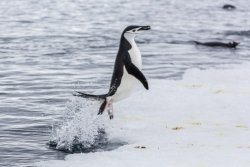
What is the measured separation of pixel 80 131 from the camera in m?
9.60

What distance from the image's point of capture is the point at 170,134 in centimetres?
941

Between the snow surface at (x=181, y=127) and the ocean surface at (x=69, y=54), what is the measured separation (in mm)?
1018

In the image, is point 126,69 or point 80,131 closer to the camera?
point 126,69

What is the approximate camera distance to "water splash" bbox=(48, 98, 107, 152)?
29.8ft

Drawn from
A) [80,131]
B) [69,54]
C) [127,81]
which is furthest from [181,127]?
[69,54]

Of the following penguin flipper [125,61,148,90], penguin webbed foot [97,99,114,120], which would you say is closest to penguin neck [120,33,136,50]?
penguin flipper [125,61,148,90]

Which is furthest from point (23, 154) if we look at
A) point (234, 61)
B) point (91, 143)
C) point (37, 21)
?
point (37, 21)

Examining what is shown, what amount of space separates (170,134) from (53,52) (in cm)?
1132

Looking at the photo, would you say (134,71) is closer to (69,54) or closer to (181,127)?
(181,127)

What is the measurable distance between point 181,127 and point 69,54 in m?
10.4

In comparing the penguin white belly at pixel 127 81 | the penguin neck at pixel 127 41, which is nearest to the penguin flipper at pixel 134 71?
the penguin white belly at pixel 127 81

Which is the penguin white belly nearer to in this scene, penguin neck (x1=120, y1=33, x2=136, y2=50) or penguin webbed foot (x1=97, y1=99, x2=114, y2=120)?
penguin neck (x1=120, y1=33, x2=136, y2=50)

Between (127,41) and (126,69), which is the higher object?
(127,41)

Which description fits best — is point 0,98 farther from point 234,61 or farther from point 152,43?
point 152,43
